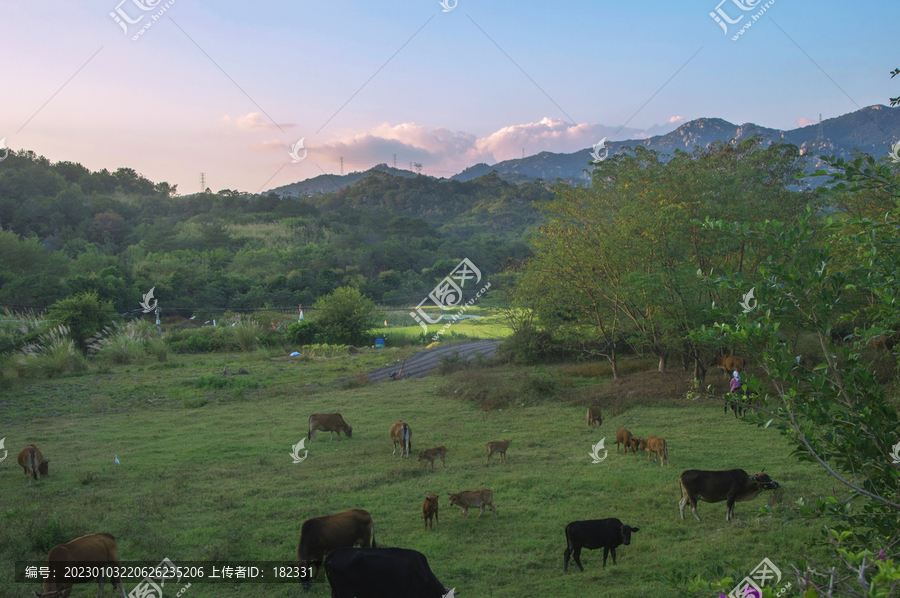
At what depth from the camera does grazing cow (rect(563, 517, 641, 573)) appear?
20.4ft

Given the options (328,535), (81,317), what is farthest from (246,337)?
(328,535)

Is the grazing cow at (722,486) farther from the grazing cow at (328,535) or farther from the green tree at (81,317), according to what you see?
the green tree at (81,317)

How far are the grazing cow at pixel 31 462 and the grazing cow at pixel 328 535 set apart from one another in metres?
7.29

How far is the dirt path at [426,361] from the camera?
24.1 meters

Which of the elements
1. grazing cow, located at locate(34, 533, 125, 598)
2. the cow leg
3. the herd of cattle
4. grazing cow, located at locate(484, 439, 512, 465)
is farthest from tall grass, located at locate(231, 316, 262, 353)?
the cow leg

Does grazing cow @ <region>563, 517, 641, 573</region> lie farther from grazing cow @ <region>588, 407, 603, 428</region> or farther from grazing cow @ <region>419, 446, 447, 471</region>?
grazing cow @ <region>588, 407, 603, 428</region>

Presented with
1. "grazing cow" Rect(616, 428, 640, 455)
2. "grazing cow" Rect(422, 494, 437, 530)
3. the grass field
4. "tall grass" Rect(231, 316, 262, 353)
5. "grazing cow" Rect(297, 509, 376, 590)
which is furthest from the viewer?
"tall grass" Rect(231, 316, 262, 353)

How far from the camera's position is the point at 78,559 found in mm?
5543

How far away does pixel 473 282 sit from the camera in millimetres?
63406

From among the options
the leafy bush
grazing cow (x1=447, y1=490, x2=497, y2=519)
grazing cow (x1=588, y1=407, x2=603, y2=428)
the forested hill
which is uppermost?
the forested hill

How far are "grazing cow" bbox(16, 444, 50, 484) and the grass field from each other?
27 centimetres

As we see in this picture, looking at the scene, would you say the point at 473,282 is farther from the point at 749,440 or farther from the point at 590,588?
the point at 590,588

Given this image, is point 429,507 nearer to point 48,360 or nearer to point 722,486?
point 722,486

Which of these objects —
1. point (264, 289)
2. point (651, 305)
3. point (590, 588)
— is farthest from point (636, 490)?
point (264, 289)
